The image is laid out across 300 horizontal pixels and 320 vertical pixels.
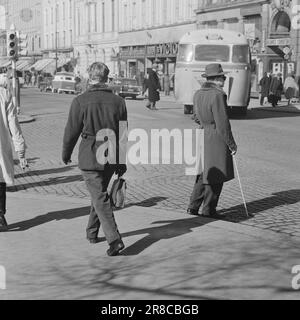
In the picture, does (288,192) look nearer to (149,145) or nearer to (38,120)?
(149,145)

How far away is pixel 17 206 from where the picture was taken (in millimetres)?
8469

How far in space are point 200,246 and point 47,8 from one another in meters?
87.0

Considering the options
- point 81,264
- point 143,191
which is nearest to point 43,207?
point 143,191

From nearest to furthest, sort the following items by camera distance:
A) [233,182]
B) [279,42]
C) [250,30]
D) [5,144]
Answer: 1. [5,144]
2. [233,182]
3. [279,42]
4. [250,30]

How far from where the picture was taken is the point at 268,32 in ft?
129

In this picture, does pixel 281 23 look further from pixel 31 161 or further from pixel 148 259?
pixel 148 259

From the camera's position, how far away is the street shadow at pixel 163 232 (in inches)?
257

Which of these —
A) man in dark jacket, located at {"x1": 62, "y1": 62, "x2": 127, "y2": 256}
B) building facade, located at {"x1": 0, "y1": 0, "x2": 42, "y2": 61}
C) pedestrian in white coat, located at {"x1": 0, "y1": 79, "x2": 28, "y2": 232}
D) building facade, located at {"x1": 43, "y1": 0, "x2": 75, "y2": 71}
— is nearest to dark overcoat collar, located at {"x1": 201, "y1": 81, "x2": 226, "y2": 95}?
man in dark jacket, located at {"x1": 62, "y1": 62, "x2": 127, "y2": 256}

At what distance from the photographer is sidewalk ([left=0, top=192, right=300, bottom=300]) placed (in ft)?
17.0

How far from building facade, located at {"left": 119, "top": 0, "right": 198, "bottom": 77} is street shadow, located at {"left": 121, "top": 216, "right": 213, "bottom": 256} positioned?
144 ft

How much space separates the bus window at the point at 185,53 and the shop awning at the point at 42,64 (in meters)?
61.9

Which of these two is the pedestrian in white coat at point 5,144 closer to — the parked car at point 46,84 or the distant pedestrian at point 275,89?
the distant pedestrian at point 275,89

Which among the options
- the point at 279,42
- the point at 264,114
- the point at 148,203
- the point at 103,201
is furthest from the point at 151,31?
the point at 103,201

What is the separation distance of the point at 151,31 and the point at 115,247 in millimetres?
52190
